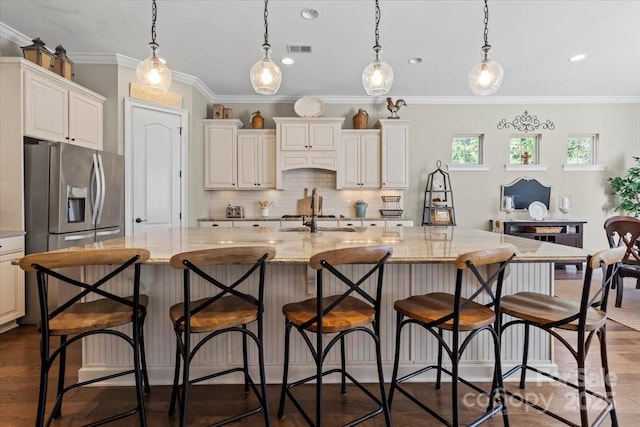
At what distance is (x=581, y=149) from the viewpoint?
5.61 meters

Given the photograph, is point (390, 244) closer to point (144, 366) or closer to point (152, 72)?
point (144, 366)

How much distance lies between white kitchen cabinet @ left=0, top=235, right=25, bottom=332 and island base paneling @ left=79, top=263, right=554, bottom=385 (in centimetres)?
144

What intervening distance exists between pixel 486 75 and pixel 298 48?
210cm

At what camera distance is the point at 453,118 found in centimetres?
546

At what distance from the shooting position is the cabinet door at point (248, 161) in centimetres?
509

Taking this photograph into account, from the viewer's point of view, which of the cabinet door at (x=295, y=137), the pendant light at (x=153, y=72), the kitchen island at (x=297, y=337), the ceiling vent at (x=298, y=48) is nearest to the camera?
the kitchen island at (x=297, y=337)

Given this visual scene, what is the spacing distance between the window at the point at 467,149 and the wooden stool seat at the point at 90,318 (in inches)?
204

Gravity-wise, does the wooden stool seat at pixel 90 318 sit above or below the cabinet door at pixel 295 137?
below

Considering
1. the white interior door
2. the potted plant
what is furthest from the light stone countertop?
the potted plant

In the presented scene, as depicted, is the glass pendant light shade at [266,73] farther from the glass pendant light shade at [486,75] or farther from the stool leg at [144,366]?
the stool leg at [144,366]

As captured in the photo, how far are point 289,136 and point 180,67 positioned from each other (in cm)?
165

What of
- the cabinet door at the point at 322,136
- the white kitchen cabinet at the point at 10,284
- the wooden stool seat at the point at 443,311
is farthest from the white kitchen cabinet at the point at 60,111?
the wooden stool seat at the point at 443,311

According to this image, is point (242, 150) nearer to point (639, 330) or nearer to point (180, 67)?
point (180, 67)

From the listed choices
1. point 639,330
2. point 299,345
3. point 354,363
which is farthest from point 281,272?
point 639,330
